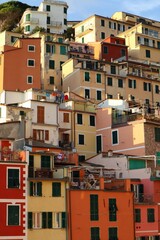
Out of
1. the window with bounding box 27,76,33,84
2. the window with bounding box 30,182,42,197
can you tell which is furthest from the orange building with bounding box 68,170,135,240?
the window with bounding box 27,76,33,84

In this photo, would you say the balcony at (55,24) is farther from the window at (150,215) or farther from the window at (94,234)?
the window at (94,234)

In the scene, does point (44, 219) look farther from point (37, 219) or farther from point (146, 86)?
point (146, 86)

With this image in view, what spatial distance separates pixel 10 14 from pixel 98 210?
2937 inches

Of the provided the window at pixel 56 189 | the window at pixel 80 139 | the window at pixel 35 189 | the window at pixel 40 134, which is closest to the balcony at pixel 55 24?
the window at pixel 80 139

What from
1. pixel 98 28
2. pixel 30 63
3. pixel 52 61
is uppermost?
pixel 98 28

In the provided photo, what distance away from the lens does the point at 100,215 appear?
42.3 meters

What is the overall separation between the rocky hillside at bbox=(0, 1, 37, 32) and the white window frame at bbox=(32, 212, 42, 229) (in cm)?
6983

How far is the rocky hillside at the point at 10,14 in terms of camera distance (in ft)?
350

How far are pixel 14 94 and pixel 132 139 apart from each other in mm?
14890

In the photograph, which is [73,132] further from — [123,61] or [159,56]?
[159,56]

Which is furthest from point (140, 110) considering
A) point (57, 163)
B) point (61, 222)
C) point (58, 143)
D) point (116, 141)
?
point (61, 222)

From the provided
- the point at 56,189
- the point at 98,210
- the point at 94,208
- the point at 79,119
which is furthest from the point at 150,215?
the point at 79,119

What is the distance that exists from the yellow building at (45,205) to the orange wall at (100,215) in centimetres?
71

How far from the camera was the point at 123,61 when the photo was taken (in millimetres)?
77625
